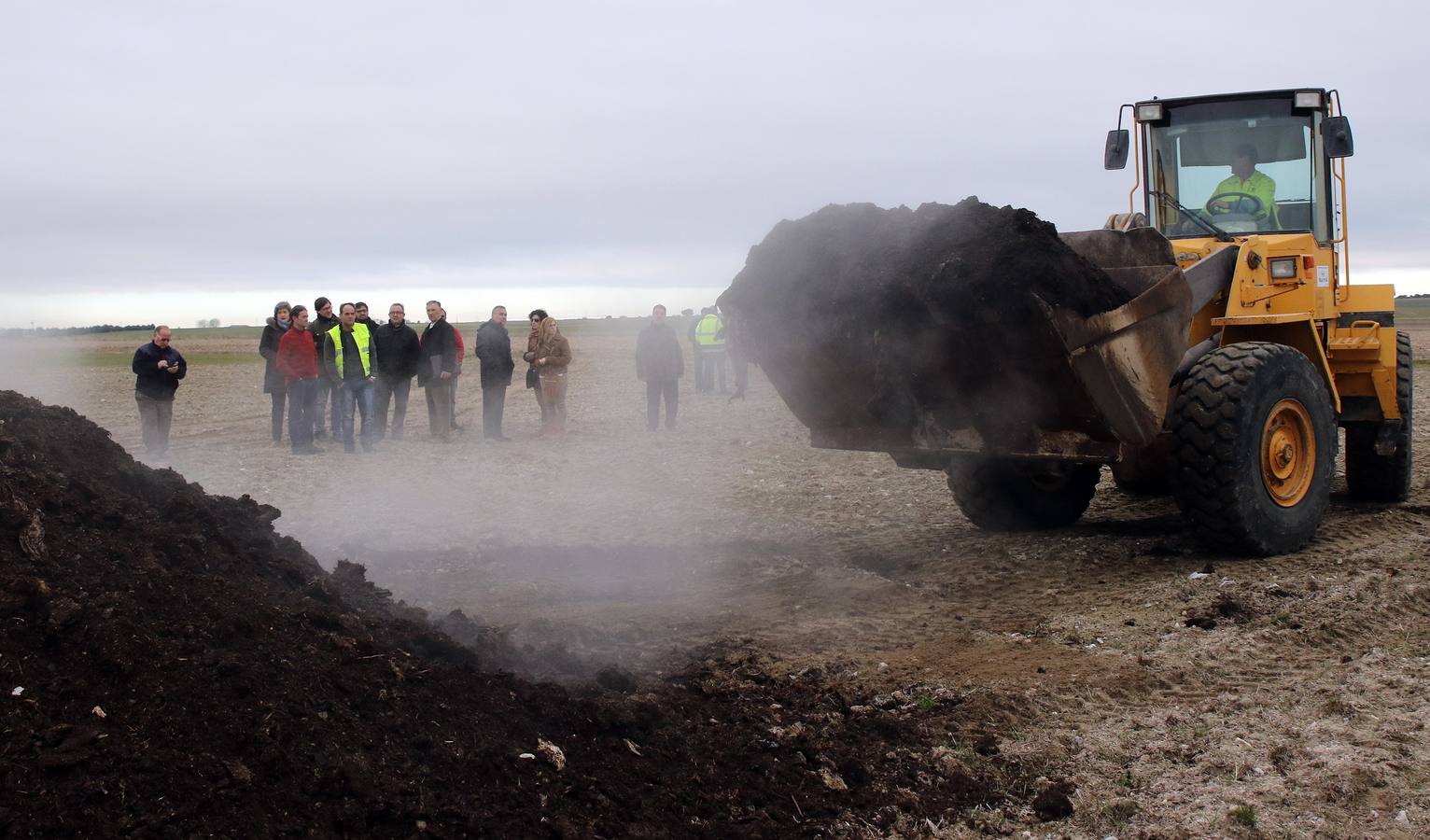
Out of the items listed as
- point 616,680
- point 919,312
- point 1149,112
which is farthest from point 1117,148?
point 616,680

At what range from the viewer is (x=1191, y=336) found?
742 cm

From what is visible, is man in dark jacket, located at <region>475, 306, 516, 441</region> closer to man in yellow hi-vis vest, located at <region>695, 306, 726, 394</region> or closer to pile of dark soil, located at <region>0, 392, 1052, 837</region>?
man in yellow hi-vis vest, located at <region>695, 306, 726, 394</region>

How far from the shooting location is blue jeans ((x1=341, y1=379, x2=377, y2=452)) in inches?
522

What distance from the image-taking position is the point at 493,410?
585 inches

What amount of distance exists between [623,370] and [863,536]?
25.4 metres

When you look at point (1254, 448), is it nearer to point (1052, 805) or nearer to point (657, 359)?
point (1052, 805)

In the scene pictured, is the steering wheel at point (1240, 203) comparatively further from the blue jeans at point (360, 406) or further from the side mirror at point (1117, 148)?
the blue jeans at point (360, 406)

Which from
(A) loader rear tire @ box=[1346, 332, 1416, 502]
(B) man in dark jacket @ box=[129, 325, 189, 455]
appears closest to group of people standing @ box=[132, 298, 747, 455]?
(B) man in dark jacket @ box=[129, 325, 189, 455]

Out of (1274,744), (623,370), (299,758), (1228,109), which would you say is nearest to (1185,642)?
(1274,744)

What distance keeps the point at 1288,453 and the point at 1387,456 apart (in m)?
2.28

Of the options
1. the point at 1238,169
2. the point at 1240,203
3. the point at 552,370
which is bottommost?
the point at 552,370

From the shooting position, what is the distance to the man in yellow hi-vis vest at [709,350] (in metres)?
21.6

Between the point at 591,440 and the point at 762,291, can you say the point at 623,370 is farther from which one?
the point at 762,291

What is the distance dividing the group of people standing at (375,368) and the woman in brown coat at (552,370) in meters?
0.01
